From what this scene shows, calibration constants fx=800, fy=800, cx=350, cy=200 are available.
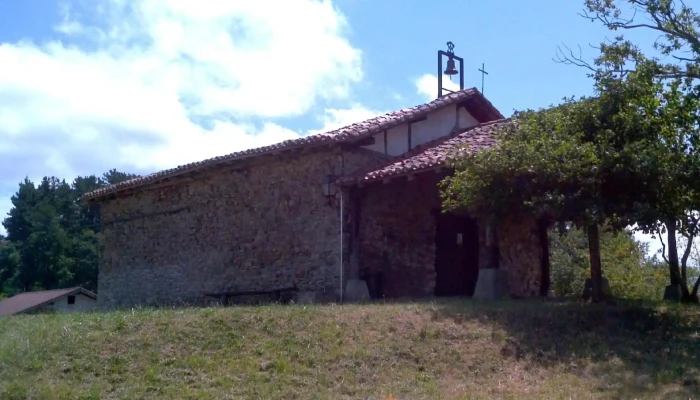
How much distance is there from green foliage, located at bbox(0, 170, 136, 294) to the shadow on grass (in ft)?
119

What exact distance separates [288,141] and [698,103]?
7.77 metres

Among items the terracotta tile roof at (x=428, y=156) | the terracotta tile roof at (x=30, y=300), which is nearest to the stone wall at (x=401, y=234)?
the terracotta tile roof at (x=428, y=156)

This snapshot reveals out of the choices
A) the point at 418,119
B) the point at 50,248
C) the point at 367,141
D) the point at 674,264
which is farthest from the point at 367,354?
the point at 50,248

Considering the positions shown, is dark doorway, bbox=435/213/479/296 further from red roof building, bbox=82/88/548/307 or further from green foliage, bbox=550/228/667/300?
green foliage, bbox=550/228/667/300

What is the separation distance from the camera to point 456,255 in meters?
16.9

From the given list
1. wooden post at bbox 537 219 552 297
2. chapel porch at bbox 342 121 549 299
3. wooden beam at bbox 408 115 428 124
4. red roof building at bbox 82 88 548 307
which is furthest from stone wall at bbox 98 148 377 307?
wooden post at bbox 537 219 552 297

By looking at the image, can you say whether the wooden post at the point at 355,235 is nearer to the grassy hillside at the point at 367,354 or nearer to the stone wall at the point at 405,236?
the stone wall at the point at 405,236

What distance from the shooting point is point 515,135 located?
41.5ft

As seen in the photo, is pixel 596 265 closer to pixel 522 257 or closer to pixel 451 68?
pixel 522 257

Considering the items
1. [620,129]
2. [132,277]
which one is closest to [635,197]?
[620,129]

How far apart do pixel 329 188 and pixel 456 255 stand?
10.5 feet

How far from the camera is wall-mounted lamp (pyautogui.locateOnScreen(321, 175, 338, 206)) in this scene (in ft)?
51.4

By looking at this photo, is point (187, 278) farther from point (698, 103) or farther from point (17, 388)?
point (698, 103)

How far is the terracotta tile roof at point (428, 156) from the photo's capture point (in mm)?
14234
